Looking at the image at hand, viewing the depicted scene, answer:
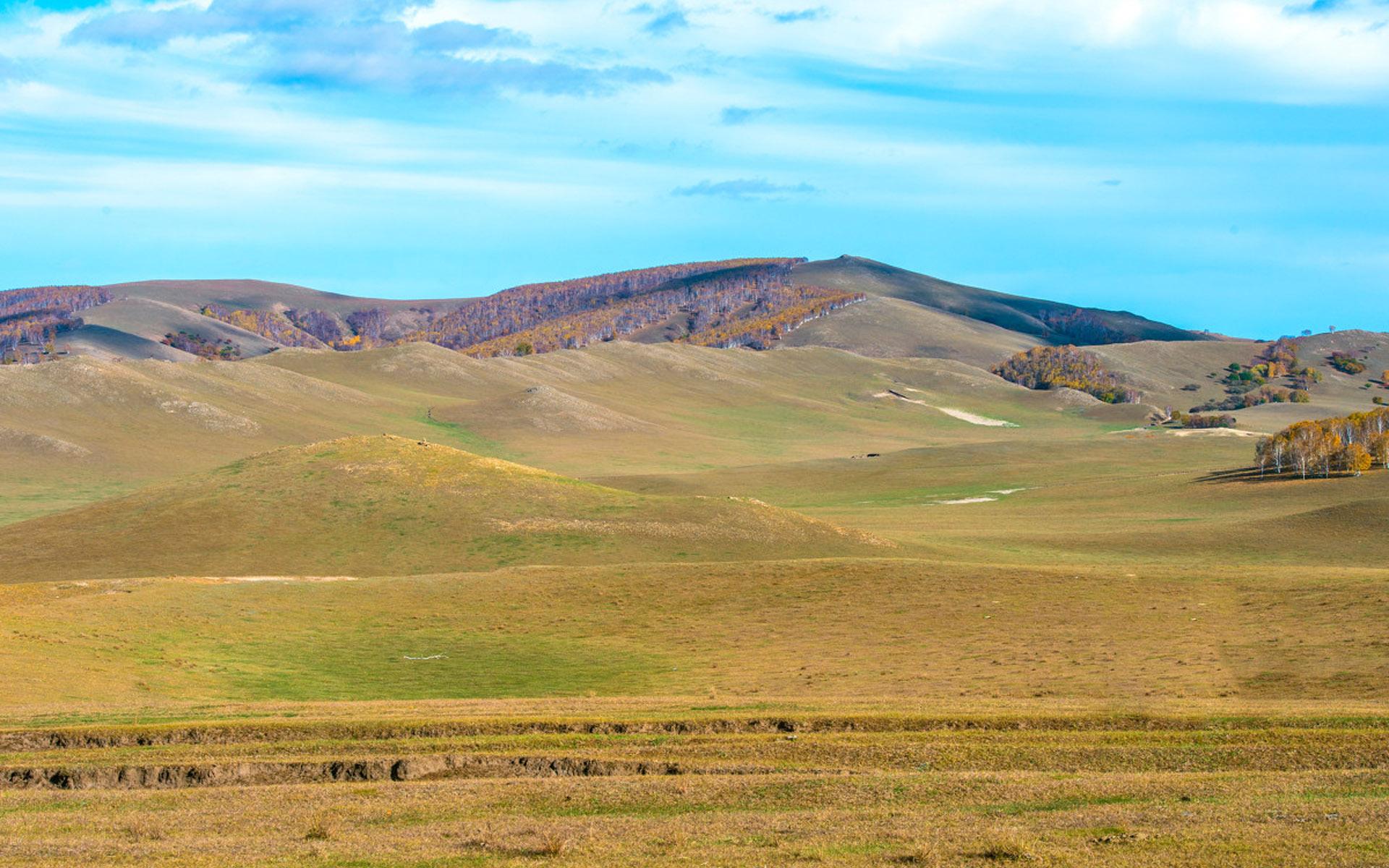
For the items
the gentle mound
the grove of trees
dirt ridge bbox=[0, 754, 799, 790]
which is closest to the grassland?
dirt ridge bbox=[0, 754, 799, 790]

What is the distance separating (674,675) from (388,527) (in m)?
40.2

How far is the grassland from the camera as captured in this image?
17594 mm

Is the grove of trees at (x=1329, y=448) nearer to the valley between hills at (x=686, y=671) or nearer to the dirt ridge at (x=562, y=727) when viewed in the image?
the valley between hills at (x=686, y=671)

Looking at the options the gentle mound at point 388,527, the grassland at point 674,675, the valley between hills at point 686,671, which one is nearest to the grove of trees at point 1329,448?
the valley between hills at point 686,671

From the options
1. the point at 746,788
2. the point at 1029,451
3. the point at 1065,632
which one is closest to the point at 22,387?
the point at 1029,451

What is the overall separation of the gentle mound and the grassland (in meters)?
0.39

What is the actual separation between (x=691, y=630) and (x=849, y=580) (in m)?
8.74

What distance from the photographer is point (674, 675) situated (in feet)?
131

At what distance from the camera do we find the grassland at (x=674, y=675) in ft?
57.7

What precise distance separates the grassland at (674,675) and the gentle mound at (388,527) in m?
0.39

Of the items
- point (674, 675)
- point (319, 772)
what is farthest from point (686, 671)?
point (319, 772)

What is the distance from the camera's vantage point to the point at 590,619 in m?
49.6

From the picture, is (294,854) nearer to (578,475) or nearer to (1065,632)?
(1065,632)

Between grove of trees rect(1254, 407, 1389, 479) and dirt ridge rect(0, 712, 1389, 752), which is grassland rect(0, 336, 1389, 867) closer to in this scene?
dirt ridge rect(0, 712, 1389, 752)
